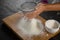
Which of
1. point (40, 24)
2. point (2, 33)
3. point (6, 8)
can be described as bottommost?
point (2, 33)

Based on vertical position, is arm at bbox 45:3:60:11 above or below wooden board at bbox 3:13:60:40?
above

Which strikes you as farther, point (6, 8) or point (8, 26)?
point (6, 8)

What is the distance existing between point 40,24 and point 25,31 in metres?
0.11

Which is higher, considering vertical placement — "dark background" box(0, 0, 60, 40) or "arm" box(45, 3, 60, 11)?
"arm" box(45, 3, 60, 11)

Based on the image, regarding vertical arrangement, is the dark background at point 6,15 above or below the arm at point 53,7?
below

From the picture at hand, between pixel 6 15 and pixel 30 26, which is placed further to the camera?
pixel 6 15

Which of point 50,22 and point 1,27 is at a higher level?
point 50,22

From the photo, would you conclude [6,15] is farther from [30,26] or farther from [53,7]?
[53,7]

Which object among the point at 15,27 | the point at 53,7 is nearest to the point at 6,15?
the point at 15,27

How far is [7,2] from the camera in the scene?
1069mm

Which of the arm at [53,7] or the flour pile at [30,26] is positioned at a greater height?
the arm at [53,7]

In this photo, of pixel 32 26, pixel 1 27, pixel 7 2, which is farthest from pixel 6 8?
pixel 32 26

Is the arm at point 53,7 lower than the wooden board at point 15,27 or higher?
higher

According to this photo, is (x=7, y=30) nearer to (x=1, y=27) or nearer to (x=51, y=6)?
(x=1, y=27)
